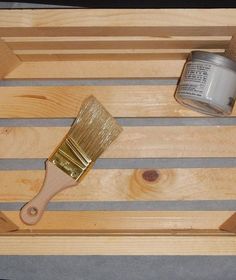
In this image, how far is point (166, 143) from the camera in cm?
76

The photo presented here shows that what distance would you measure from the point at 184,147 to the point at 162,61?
16cm

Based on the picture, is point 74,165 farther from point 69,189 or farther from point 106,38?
point 106,38

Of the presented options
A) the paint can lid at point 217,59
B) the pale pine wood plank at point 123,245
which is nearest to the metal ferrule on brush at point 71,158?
the pale pine wood plank at point 123,245

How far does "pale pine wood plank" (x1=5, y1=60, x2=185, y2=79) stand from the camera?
775mm

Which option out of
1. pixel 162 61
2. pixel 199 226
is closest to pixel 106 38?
pixel 162 61

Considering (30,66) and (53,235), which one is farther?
(30,66)

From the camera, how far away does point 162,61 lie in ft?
2.56

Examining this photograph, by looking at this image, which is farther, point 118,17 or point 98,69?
point 98,69

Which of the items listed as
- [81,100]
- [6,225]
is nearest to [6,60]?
[81,100]

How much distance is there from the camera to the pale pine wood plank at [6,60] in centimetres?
73

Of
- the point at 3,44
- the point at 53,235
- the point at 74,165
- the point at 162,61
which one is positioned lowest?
the point at 53,235

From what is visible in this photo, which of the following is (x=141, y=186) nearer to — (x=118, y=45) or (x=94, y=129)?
(x=94, y=129)

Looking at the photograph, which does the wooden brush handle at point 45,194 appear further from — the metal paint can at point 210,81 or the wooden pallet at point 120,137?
the metal paint can at point 210,81

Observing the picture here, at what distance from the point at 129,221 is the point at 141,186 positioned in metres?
0.07
